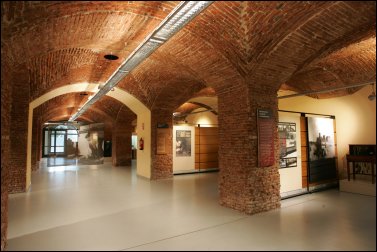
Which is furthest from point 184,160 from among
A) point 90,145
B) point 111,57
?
point 90,145

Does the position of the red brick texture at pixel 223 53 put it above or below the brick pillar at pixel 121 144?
above

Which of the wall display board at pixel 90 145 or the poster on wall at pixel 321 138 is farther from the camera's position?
the wall display board at pixel 90 145

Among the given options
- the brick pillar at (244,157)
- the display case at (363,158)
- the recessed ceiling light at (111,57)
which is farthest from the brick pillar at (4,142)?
the display case at (363,158)

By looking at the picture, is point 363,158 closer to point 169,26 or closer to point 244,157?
point 244,157

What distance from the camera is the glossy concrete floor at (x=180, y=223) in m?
3.65

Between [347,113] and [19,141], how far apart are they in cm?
1009

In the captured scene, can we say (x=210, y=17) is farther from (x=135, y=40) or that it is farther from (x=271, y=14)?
(x=135, y=40)

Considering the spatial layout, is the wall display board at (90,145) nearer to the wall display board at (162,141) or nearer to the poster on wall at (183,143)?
the poster on wall at (183,143)

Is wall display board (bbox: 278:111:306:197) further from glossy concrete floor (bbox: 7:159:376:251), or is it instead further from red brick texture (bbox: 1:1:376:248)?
red brick texture (bbox: 1:1:376:248)

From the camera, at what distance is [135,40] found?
17.4ft

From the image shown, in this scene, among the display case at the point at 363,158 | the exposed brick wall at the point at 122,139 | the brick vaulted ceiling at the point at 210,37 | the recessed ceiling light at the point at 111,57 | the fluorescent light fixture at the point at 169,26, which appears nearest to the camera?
the fluorescent light fixture at the point at 169,26

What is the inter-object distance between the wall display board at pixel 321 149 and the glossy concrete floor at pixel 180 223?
0.64 metres

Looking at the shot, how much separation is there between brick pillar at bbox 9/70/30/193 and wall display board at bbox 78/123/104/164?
8398 mm

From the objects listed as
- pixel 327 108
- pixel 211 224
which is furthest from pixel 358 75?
pixel 211 224
